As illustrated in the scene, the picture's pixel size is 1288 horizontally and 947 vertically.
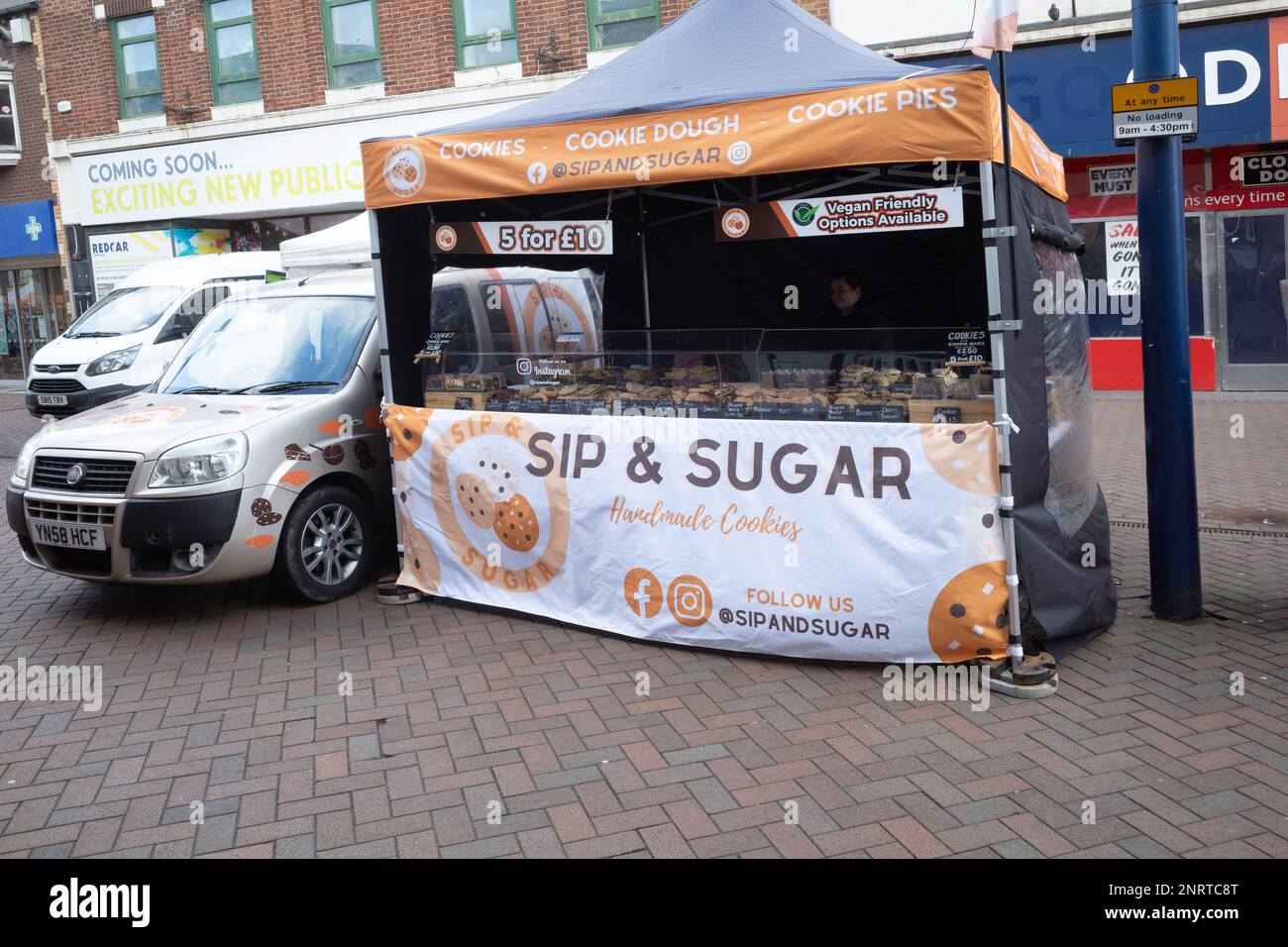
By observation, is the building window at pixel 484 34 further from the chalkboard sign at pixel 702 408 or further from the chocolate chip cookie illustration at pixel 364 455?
the chalkboard sign at pixel 702 408

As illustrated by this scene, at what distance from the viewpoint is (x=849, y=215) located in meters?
5.96

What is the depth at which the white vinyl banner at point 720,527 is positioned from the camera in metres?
5.01

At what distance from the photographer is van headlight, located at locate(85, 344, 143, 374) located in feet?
50.2

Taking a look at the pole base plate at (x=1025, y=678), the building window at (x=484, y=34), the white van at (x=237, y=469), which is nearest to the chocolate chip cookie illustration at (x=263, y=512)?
the white van at (x=237, y=469)

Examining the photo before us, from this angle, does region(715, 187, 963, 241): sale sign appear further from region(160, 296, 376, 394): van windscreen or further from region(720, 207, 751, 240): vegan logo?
region(160, 296, 376, 394): van windscreen

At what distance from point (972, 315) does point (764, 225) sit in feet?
5.49

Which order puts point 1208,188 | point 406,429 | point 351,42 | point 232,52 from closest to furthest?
1. point 406,429
2. point 1208,188
3. point 351,42
4. point 232,52

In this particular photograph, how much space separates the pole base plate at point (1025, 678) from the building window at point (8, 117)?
2388 cm

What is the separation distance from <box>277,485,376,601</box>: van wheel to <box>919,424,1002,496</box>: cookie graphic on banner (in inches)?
137

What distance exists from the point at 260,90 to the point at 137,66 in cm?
304

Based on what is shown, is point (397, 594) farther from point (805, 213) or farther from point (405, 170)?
point (805, 213)

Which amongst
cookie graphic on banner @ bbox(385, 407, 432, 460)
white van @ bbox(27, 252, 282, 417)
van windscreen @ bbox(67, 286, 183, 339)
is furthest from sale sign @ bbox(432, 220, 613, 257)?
van windscreen @ bbox(67, 286, 183, 339)

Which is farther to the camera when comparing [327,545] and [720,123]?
[327,545]

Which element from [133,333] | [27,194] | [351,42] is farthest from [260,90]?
[27,194]
